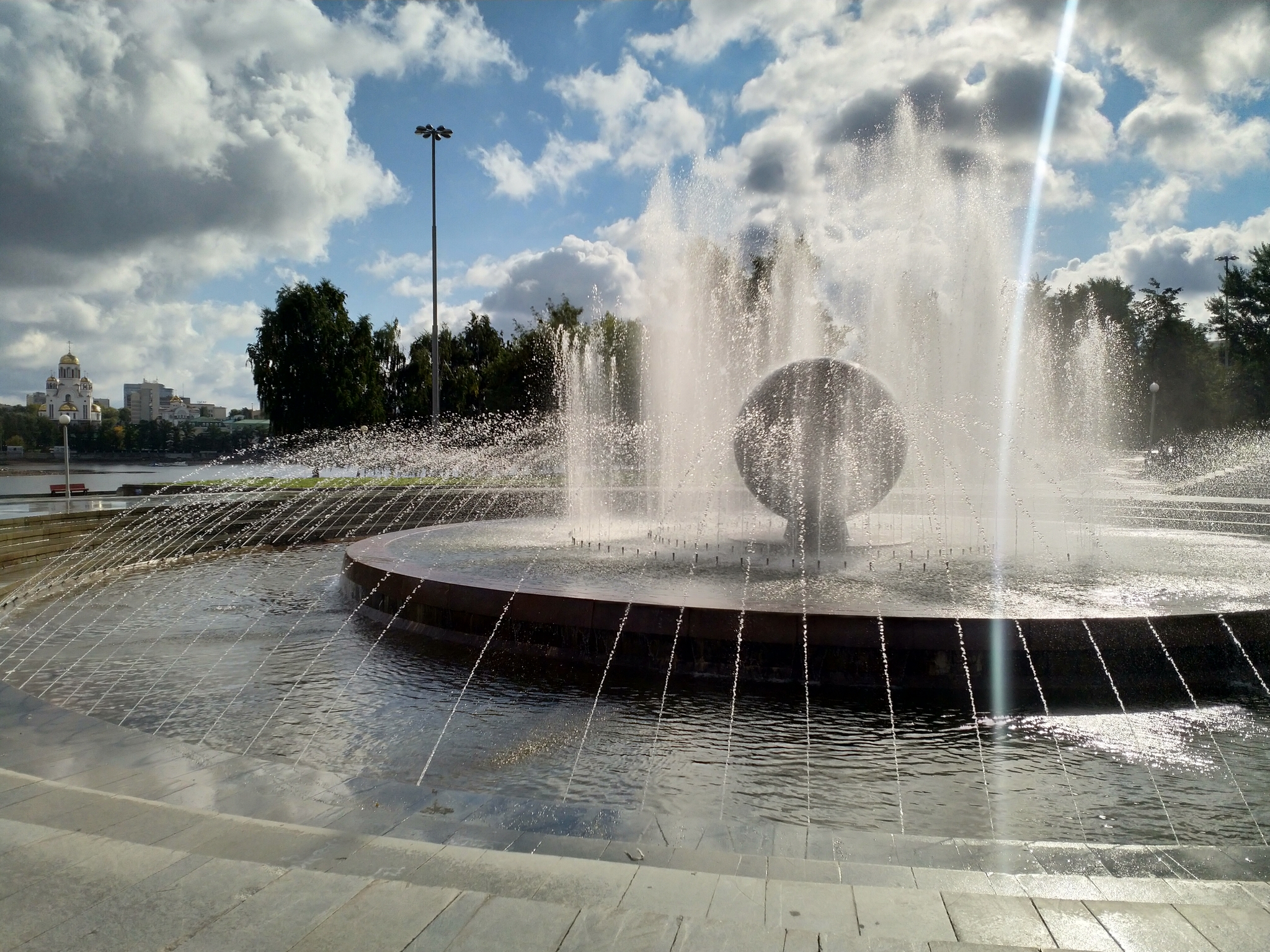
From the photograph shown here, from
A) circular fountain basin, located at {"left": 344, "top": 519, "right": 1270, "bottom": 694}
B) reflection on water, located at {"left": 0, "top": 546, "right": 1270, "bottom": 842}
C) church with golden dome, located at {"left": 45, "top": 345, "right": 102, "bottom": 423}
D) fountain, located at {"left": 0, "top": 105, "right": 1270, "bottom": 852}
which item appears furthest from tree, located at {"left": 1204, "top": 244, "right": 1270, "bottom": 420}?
church with golden dome, located at {"left": 45, "top": 345, "right": 102, "bottom": 423}

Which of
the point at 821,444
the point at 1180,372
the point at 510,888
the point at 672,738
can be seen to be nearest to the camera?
the point at 510,888

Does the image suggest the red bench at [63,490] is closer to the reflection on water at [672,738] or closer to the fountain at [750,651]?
the fountain at [750,651]

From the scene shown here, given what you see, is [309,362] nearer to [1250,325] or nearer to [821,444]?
[821,444]

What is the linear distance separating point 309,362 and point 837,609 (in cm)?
4277

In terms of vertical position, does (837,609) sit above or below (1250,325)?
below

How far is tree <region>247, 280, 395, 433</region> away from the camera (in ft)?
148

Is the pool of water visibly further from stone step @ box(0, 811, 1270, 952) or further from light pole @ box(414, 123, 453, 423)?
light pole @ box(414, 123, 453, 423)

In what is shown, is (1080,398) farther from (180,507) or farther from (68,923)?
(68,923)

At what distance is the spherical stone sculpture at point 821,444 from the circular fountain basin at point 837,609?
72cm

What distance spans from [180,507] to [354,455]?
22118mm

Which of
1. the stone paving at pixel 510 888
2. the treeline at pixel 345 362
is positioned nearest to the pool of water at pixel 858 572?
the stone paving at pixel 510 888

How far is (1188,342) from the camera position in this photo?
5181 cm

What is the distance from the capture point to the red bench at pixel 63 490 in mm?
28516

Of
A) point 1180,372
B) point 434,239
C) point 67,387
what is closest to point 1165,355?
point 1180,372
